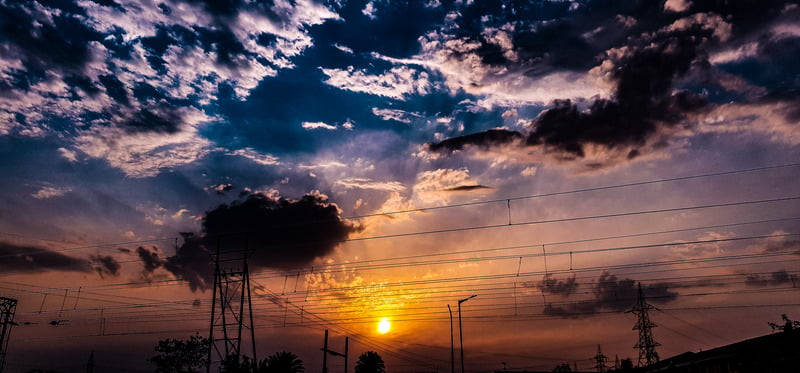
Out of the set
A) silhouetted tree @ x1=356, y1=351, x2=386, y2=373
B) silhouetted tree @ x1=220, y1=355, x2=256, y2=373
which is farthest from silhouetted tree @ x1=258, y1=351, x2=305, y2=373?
silhouetted tree @ x1=356, y1=351, x2=386, y2=373

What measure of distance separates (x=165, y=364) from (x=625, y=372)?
3343 inches

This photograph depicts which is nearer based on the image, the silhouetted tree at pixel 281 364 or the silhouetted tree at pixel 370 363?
the silhouetted tree at pixel 281 364

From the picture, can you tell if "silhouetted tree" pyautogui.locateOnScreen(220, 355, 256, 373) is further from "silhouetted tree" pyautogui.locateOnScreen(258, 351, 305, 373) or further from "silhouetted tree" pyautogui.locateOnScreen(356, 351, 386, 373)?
"silhouetted tree" pyautogui.locateOnScreen(356, 351, 386, 373)

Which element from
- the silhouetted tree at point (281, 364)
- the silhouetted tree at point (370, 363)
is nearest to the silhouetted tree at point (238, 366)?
the silhouetted tree at point (281, 364)

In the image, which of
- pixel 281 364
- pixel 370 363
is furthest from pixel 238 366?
pixel 370 363

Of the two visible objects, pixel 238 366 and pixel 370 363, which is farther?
pixel 370 363

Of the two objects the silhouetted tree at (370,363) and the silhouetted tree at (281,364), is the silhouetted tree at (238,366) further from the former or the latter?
the silhouetted tree at (370,363)

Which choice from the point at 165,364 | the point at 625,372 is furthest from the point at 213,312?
the point at 165,364

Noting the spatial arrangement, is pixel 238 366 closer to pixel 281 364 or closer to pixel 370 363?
pixel 281 364

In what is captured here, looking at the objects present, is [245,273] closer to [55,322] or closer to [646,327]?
[55,322]

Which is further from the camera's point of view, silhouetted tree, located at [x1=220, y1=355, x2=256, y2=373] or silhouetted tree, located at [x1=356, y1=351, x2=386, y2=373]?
silhouetted tree, located at [x1=356, y1=351, x2=386, y2=373]

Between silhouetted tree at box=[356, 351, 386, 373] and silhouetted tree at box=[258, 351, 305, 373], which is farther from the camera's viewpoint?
silhouetted tree at box=[356, 351, 386, 373]

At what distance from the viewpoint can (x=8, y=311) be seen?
60.5m

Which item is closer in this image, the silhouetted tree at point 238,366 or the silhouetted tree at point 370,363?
the silhouetted tree at point 238,366
